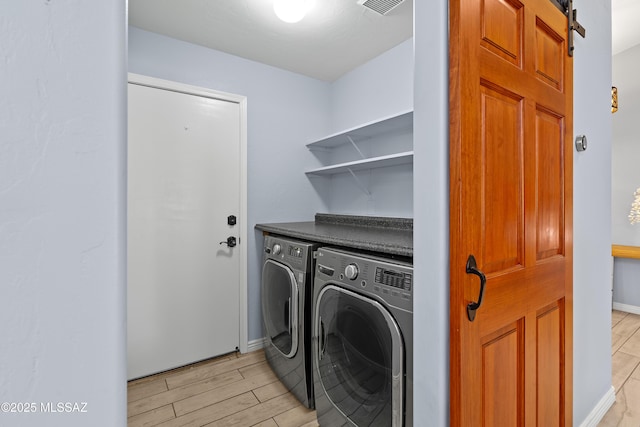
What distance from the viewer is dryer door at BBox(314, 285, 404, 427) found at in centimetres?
111

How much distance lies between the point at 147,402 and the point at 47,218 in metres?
2.07

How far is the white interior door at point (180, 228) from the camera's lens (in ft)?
6.70

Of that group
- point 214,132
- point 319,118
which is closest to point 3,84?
point 214,132

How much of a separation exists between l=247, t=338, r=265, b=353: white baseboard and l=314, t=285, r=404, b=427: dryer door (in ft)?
3.61

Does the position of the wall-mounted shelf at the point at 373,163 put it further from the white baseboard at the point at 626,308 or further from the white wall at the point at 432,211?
the white baseboard at the point at 626,308

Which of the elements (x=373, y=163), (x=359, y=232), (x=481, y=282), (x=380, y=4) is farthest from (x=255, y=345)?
(x=380, y=4)

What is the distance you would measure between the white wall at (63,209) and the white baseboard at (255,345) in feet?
7.44

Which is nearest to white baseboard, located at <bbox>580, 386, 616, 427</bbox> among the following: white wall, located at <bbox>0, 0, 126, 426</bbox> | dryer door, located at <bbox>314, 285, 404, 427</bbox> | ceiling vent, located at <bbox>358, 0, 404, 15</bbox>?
dryer door, located at <bbox>314, 285, 404, 427</bbox>

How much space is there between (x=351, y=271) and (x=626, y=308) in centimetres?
392

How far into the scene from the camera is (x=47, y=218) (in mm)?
328

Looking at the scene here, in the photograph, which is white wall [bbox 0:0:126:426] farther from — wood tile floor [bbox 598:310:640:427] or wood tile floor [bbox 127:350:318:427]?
wood tile floor [bbox 598:310:640:427]

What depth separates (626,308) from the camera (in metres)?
3.21

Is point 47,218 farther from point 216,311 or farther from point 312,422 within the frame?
point 216,311

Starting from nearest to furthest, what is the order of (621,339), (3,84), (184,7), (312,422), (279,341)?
(3,84)
(312,422)
(184,7)
(279,341)
(621,339)
